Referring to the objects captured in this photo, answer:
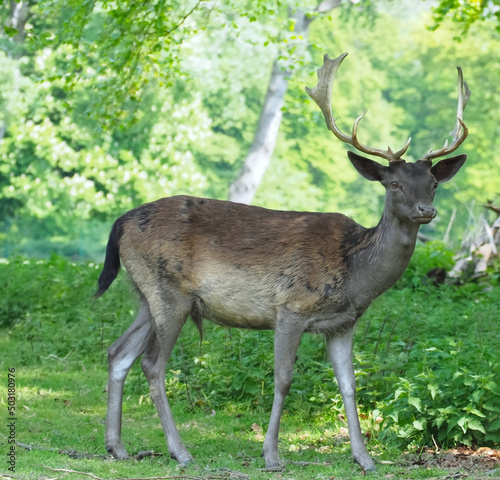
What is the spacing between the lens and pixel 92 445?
659cm

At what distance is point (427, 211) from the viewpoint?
18.4ft

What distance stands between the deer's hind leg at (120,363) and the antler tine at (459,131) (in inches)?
98.8

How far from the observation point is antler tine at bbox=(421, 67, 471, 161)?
6031 mm

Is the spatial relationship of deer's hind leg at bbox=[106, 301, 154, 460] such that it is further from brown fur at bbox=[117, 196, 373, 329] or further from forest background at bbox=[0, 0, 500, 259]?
forest background at bbox=[0, 0, 500, 259]

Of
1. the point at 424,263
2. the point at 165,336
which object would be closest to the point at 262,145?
the point at 424,263

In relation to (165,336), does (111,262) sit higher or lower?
higher

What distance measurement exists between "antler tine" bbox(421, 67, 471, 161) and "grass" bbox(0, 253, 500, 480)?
1.56m

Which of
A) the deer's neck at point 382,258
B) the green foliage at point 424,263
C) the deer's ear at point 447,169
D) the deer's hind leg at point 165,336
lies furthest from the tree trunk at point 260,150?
the deer's neck at point 382,258

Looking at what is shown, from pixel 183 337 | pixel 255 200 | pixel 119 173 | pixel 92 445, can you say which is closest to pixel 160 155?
pixel 119 173

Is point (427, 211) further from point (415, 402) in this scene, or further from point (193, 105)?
point (193, 105)

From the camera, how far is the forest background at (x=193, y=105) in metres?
11.7

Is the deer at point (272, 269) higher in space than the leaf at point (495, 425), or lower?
higher

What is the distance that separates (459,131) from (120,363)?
10.5 feet

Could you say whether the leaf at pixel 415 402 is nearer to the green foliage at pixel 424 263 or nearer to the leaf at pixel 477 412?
the leaf at pixel 477 412
